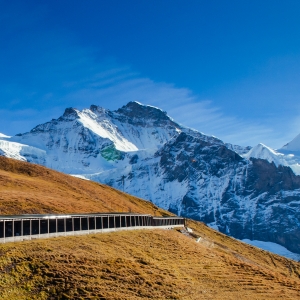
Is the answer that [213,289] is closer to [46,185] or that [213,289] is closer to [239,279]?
[239,279]

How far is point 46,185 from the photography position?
366 feet

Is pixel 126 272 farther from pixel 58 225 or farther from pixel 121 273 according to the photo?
pixel 58 225

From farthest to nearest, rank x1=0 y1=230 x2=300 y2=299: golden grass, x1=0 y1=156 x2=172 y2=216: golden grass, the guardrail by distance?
x1=0 y1=156 x2=172 y2=216: golden grass
the guardrail
x1=0 y1=230 x2=300 y2=299: golden grass

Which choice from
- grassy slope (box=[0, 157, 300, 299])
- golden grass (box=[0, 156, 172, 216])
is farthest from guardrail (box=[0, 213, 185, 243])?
golden grass (box=[0, 156, 172, 216])

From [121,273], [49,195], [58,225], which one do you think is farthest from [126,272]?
[49,195]

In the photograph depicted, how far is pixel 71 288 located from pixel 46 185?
78986 millimetres

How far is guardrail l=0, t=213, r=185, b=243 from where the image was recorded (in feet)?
153

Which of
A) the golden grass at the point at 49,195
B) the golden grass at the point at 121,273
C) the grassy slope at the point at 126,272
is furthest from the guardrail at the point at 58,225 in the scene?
the golden grass at the point at 49,195

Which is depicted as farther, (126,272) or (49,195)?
(49,195)

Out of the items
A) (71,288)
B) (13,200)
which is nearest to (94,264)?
(71,288)

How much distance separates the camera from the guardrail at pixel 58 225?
46.6 m

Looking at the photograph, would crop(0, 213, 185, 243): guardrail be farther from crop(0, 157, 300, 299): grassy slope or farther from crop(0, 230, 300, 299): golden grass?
crop(0, 230, 300, 299): golden grass

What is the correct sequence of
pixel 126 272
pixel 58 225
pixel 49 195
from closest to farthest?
pixel 126 272
pixel 58 225
pixel 49 195

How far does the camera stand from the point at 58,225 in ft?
181
